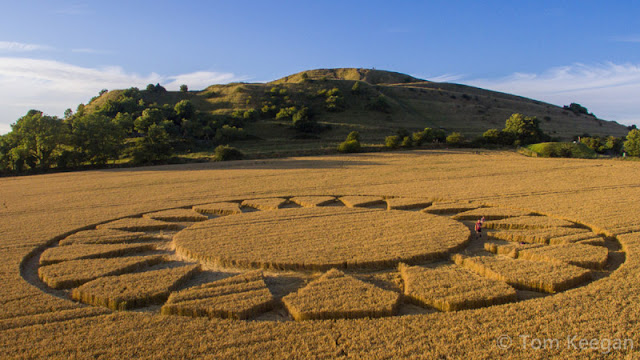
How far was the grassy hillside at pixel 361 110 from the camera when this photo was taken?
7675 centimetres

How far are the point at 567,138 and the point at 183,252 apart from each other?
265ft

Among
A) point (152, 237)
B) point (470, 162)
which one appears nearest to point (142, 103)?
point (470, 162)

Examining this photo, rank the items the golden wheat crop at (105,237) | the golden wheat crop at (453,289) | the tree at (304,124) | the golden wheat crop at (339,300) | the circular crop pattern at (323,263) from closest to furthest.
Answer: the golden wheat crop at (339,300), the golden wheat crop at (453,289), the circular crop pattern at (323,263), the golden wheat crop at (105,237), the tree at (304,124)

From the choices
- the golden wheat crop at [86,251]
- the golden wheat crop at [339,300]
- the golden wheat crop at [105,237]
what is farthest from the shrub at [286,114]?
the golden wheat crop at [339,300]

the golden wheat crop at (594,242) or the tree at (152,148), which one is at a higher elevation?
the tree at (152,148)

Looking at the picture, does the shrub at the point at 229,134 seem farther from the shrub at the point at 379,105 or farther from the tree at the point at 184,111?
the shrub at the point at 379,105

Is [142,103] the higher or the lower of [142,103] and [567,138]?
the higher

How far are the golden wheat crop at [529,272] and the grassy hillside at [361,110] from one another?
173 ft

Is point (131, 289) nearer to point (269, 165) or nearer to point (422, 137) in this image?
point (269, 165)

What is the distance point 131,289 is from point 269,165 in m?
35.5

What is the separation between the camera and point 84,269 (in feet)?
44.0

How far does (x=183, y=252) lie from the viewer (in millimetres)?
15914

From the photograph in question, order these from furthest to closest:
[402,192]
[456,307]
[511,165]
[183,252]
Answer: [511,165] → [402,192] → [183,252] → [456,307]

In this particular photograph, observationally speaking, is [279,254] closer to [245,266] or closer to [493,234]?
[245,266]
